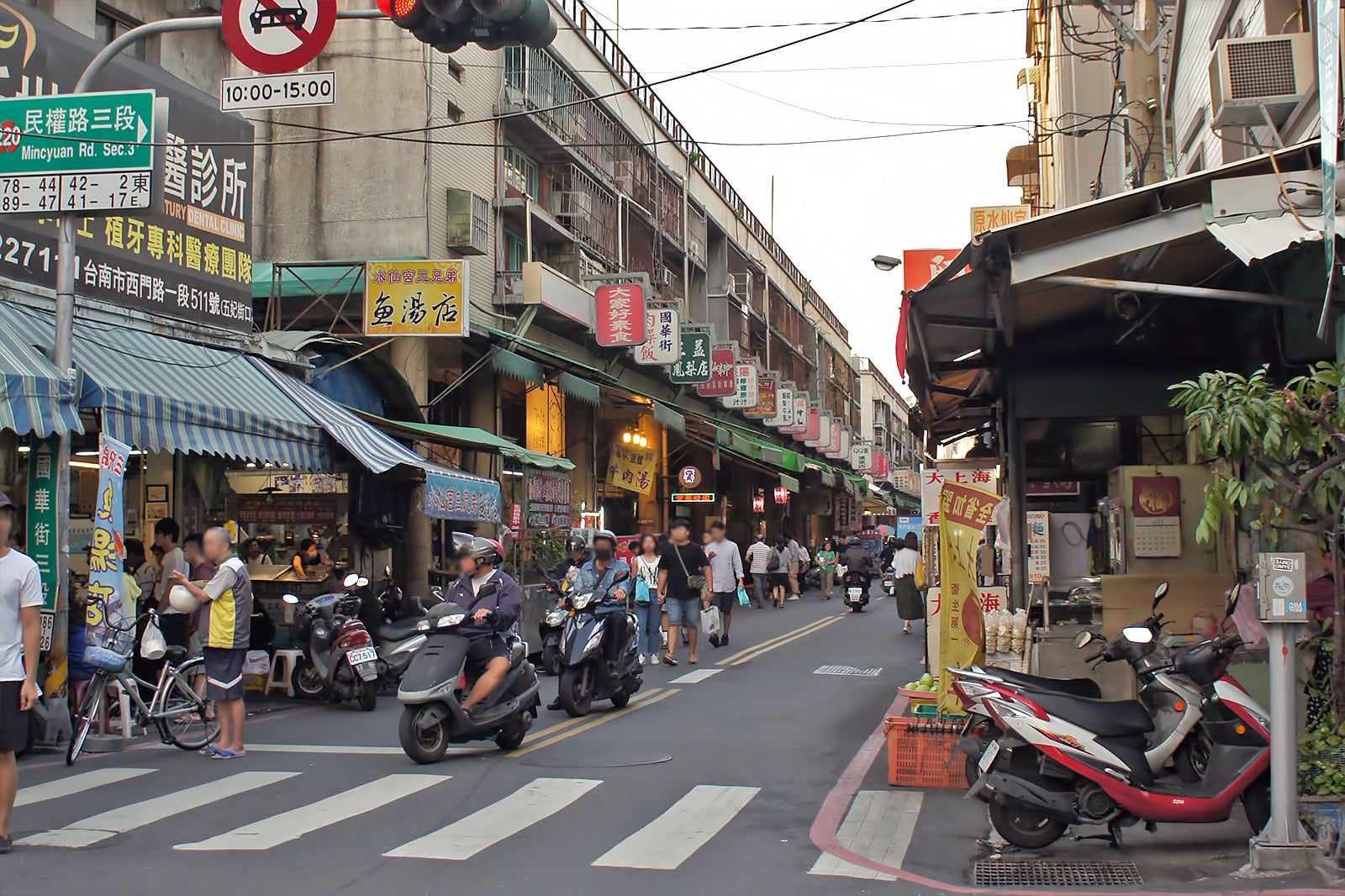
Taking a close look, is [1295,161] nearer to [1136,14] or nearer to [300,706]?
[300,706]

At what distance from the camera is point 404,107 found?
21625mm

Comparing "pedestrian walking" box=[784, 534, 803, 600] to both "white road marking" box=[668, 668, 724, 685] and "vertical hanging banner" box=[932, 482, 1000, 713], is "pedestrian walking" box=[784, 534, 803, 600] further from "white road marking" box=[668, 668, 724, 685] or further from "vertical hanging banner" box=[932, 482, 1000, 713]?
"vertical hanging banner" box=[932, 482, 1000, 713]

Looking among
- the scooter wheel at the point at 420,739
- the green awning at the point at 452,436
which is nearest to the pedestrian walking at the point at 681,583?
the green awning at the point at 452,436

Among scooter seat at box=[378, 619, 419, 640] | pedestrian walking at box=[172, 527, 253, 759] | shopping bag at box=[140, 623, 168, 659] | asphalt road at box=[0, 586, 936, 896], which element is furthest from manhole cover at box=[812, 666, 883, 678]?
shopping bag at box=[140, 623, 168, 659]

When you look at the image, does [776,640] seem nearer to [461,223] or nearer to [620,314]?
[620,314]

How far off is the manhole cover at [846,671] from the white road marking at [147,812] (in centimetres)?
838

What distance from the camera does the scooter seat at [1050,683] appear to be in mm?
7088

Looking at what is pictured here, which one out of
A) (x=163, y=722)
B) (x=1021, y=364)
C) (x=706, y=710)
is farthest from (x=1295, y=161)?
(x=163, y=722)

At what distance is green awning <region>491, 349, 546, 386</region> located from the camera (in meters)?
21.5

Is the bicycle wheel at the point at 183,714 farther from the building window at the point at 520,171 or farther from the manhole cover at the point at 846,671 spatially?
the building window at the point at 520,171

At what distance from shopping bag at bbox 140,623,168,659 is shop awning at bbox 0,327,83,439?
189cm

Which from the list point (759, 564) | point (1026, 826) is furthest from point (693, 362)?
point (1026, 826)

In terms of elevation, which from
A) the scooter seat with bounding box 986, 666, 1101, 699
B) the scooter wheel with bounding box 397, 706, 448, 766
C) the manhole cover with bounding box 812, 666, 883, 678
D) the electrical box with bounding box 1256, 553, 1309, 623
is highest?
the electrical box with bounding box 1256, 553, 1309, 623

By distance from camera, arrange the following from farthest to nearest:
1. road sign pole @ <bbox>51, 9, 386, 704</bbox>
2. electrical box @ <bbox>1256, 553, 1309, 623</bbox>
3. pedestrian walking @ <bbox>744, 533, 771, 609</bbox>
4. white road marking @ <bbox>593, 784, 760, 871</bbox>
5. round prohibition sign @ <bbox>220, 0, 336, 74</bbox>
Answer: pedestrian walking @ <bbox>744, 533, 771, 609</bbox>, road sign pole @ <bbox>51, 9, 386, 704</bbox>, round prohibition sign @ <bbox>220, 0, 336, 74</bbox>, white road marking @ <bbox>593, 784, 760, 871</bbox>, electrical box @ <bbox>1256, 553, 1309, 623</bbox>
